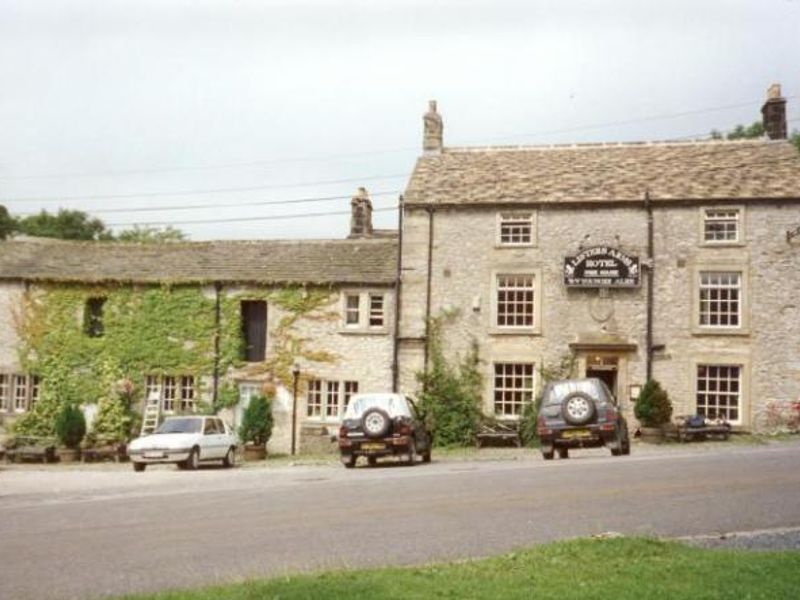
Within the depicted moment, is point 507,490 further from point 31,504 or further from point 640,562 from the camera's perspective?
point 31,504

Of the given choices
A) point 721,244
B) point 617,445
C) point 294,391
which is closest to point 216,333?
point 294,391

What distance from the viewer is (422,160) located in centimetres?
3356

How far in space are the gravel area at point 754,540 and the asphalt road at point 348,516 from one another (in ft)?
1.50

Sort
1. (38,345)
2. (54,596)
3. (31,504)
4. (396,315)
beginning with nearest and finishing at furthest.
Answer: (54,596), (31,504), (396,315), (38,345)

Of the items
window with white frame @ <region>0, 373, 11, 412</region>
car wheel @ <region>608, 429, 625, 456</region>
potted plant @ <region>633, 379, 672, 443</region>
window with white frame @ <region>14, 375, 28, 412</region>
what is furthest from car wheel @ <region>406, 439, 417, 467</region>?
window with white frame @ <region>0, 373, 11, 412</region>

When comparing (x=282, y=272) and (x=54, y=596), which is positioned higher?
(x=282, y=272)

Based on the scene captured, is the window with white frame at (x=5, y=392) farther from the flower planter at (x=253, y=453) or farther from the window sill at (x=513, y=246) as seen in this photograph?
the window sill at (x=513, y=246)

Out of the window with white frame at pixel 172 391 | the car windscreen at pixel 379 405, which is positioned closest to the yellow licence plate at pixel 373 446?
the car windscreen at pixel 379 405

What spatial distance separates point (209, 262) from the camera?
3369 cm

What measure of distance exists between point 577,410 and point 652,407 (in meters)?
8.50

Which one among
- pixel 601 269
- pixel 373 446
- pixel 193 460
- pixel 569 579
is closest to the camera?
pixel 569 579

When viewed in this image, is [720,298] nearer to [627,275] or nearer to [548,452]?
[627,275]

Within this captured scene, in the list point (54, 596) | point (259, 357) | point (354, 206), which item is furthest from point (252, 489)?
point (354, 206)

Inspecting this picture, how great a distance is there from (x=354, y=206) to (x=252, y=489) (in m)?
22.7
